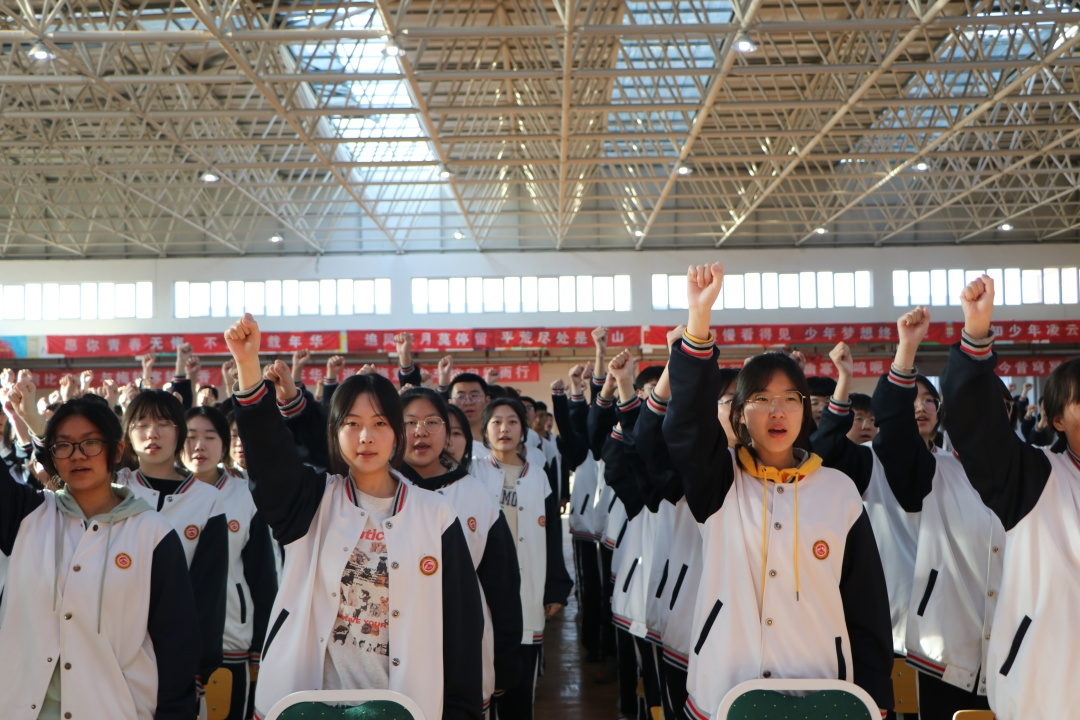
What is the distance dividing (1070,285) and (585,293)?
13.3 meters

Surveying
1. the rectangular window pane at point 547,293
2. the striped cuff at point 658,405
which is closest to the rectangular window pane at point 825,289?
the rectangular window pane at point 547,293

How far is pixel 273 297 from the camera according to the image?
77.4 ft

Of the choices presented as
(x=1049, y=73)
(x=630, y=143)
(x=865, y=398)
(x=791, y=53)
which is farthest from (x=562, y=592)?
(x=630, y=143)

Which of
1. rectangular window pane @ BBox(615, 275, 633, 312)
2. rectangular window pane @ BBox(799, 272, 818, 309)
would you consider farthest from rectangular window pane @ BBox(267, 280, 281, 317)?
rectangular window pane @ BBox(799, 272, 818, 309)

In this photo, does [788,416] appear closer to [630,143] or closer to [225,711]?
[225,711]

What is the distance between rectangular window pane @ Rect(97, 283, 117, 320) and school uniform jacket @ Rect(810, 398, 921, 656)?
23.8 meters

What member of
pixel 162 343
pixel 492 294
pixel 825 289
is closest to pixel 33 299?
pixel 162 343

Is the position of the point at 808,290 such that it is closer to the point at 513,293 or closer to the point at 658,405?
the point at 513,293

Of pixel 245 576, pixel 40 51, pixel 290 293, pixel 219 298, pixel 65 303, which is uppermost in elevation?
pixel 40 51

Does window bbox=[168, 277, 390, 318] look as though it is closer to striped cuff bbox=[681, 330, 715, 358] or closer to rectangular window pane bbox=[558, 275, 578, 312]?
rectangular window pane bbox=[558, 275, 578, 312]

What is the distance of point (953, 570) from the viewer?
2984 mm

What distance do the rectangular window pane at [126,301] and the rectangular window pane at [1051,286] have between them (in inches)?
926

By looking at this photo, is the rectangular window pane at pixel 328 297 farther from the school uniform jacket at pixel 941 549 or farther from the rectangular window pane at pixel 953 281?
the school uniform jacket at pixel 941 549

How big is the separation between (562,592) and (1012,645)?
214 cm
